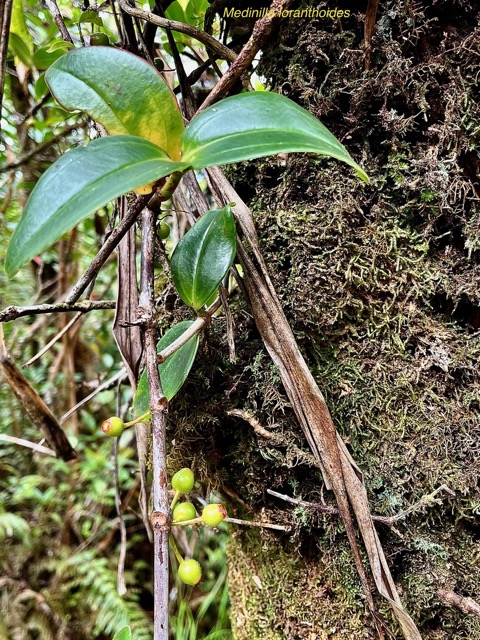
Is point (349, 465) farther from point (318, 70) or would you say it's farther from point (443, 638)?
point (318, 70)

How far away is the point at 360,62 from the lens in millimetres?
593

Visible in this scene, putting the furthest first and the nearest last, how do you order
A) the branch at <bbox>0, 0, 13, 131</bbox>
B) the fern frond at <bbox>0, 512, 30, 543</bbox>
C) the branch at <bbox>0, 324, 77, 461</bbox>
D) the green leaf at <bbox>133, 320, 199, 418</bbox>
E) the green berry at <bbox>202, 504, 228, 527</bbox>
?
the fern frond at <bbox>0, 512, 30, 543</bbox>
the branch at <bbox>0, 324, 77, 461</bbox>
the branch at <bbox>0, 0, 13, 131</bbox>
the green leaf at <bbox>133, 320, 199, 418</bbox>
the green berry at <bbox>202, 504, 228, 527</bbox>

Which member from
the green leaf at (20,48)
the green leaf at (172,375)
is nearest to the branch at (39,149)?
the green leaf at (20,48)

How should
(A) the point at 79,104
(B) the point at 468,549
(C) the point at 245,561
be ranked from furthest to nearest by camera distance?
(C) the point at 245,561 < (B) the point at 468,549 < (A) the point at 79,104

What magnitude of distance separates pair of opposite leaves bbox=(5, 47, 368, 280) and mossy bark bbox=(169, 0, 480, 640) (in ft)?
0.66

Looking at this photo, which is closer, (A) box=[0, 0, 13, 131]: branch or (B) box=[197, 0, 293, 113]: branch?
(B) box=[197, 0, 293, 113]: branch

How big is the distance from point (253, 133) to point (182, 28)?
290mm

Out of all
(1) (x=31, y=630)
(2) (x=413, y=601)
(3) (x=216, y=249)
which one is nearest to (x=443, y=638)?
(2) (x=413, y=601)

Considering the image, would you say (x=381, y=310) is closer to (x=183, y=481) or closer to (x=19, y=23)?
(x=183, y=481)

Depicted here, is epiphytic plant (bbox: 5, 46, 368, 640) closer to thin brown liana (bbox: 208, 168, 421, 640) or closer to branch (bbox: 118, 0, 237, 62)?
thin brown liana (bbox: 208, 168, 421, 640)

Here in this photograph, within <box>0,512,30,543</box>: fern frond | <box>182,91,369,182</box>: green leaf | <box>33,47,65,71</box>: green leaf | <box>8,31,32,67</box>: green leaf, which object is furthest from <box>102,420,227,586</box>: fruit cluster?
<box>0,512,30,543</box>: fern frond

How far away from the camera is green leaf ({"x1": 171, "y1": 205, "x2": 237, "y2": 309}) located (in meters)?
0.54

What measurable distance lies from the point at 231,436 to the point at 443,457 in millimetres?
283

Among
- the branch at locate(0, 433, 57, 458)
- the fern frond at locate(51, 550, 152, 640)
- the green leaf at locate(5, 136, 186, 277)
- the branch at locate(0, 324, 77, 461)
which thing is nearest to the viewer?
the green leaf at locate(5, 136, 186, 277)
